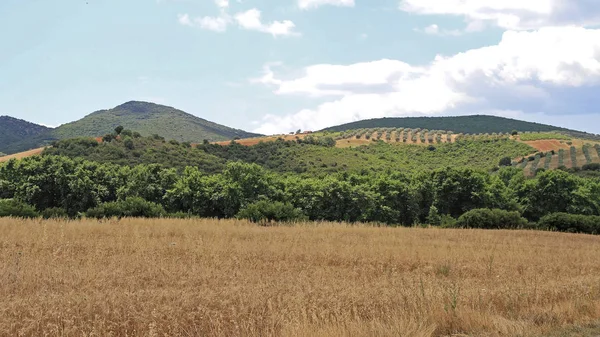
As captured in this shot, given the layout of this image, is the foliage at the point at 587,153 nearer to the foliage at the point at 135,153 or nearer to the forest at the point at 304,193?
the forest at the point at 304,193

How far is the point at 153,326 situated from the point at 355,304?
4.02 metres

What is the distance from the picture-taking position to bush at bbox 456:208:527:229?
47219 mm

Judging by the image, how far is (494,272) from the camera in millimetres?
16500

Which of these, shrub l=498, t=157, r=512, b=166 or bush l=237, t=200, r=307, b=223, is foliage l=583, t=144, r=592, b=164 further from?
bush l=237, t=200, r=307, b=223

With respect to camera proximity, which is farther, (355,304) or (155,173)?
(155,173)

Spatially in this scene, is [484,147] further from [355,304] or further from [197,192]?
[355,304]

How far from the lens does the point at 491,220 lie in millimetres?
47312

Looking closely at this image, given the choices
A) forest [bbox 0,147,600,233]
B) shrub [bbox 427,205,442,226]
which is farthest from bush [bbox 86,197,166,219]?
shrub [bbox 427,205,442,226]

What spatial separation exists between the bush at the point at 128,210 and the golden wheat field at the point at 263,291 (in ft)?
59.9

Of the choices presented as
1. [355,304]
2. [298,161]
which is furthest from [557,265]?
[298,161]

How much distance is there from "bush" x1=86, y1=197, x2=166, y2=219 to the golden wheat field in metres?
18.3

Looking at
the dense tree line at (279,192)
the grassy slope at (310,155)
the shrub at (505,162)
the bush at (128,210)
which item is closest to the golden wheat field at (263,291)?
the bush at (128,210)

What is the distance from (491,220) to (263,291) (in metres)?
42.5

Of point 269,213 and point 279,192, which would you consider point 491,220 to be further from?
point 279,192
